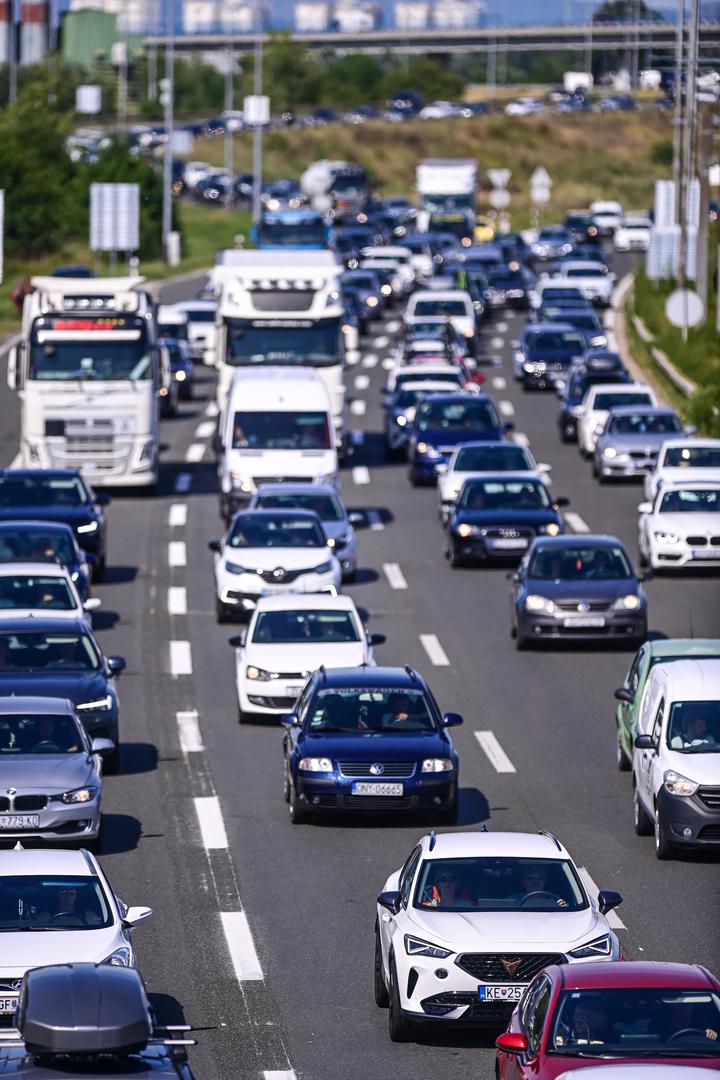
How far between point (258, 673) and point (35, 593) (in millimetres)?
3812

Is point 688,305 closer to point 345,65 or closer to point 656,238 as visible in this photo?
point 656,238

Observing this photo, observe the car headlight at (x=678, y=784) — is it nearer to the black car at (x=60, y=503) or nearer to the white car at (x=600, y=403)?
the black car at (x=60, y=503)

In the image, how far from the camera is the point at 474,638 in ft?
106

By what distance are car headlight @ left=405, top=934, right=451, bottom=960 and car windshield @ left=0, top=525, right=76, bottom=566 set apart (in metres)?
18.3

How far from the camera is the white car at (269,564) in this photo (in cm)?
3259

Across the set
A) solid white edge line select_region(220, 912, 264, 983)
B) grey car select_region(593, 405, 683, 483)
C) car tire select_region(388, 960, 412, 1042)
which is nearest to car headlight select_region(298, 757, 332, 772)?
solid white edge line select_region(220, 912, 264, 983)

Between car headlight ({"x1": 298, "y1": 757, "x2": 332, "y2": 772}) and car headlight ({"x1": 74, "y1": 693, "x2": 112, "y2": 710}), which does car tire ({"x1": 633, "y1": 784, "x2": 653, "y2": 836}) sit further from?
car headlight ({"x1": 74, "y1": 693, "x2": 112, "y2": 710})

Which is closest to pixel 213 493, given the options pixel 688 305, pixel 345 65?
pixel 688 305

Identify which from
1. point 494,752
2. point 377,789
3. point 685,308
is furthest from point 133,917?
point 685,308

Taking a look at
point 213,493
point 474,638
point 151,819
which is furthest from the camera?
point 213,493

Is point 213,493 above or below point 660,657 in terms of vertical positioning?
below

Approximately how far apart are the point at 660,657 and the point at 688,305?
100 feet

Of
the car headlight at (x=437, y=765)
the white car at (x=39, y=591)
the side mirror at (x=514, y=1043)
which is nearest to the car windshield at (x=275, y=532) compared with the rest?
the white car at (x=39, y=591)

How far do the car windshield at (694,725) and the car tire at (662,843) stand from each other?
70cm
